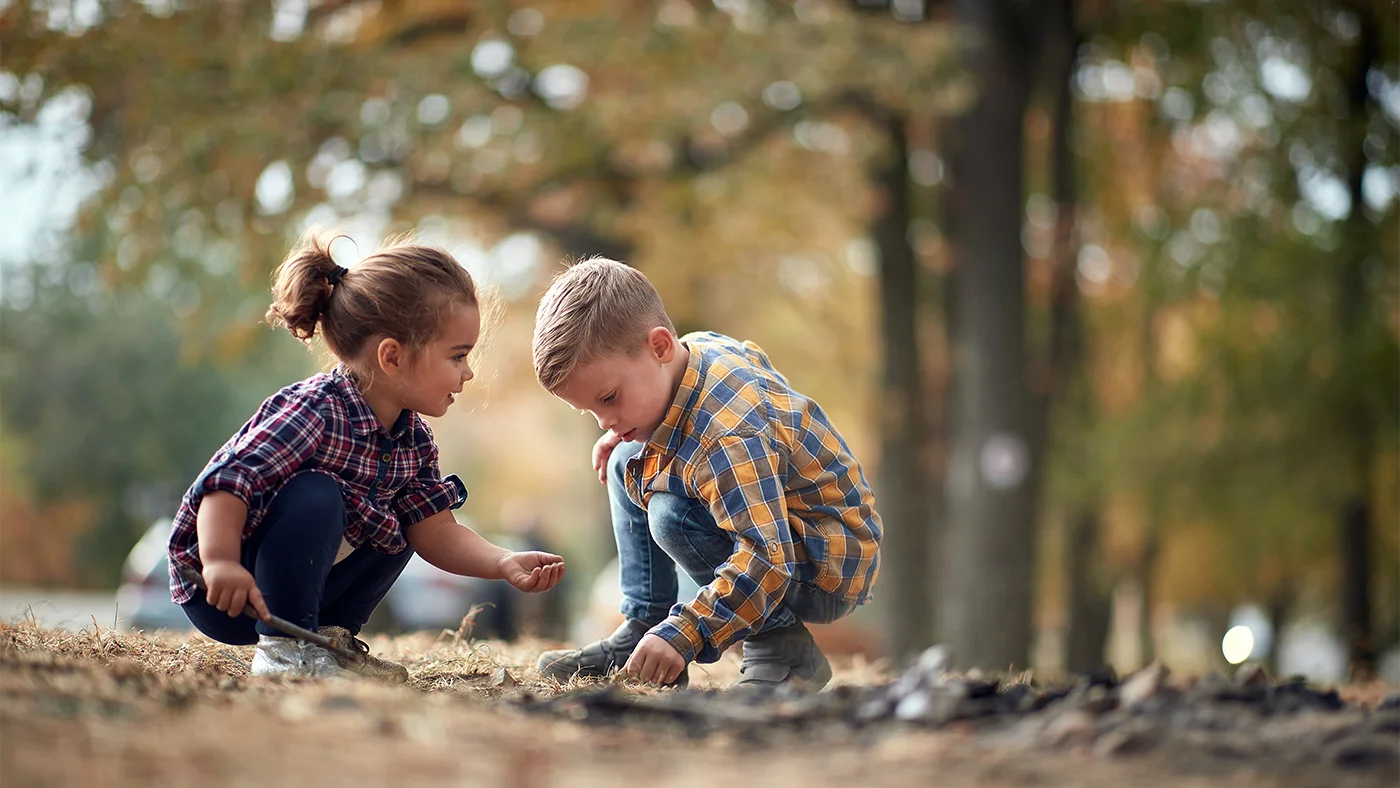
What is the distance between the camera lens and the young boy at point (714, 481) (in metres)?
3.11

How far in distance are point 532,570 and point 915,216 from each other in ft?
32.8

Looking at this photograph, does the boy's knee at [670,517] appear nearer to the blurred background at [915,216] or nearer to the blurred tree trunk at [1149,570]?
the blurred background at [915,216]

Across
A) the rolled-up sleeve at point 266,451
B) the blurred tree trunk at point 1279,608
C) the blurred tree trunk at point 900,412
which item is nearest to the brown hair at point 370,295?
the rolled-up sleeve at point 266,451

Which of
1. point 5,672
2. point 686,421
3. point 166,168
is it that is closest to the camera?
point 5,672

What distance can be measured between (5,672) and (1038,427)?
856cm

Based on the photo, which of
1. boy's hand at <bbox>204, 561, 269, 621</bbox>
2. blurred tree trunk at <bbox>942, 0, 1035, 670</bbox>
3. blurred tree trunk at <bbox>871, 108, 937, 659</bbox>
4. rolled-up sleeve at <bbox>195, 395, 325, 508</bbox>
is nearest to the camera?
boy's hand at <bbox>204, 561, 269, 621</bbox>

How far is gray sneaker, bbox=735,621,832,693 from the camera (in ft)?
11.2

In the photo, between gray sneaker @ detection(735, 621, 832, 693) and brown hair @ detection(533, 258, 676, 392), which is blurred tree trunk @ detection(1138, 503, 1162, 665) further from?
brown hair @ detection(533, 258, 676, 392)

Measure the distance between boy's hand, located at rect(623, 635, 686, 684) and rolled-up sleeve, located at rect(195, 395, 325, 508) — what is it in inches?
37.3

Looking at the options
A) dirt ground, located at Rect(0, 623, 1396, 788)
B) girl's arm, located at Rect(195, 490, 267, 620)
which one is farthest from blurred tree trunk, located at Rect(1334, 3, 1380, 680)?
girl's arm, located at Rect(195, 490, 267, 620)

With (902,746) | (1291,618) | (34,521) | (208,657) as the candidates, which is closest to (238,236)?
(208,657)

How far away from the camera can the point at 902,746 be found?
76.5 inches

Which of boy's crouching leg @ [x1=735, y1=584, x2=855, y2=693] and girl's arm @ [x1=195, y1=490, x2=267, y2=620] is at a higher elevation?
girl's arm @ [x1=195, y1=490, x2=267, y2=620]

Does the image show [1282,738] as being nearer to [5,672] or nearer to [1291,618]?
[5,672]
